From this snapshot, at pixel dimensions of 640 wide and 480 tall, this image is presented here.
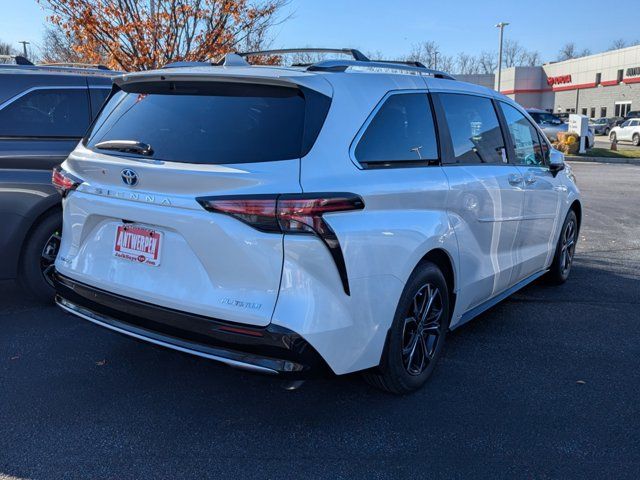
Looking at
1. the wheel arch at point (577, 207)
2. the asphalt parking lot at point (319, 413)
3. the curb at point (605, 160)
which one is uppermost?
the wheel arch at point (577, 207)

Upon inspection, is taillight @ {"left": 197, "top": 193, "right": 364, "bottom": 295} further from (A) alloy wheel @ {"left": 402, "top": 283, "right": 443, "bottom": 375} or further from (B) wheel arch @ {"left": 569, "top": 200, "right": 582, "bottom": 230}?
(B) wheel arch @ {"left": 569, "top": 200, "right": 582, "bottom": 230}

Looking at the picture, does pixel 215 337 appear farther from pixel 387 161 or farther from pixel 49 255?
pixel 49 255

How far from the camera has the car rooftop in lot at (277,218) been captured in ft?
9.21

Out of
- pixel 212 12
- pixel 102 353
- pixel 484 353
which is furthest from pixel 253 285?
pixel 212 12

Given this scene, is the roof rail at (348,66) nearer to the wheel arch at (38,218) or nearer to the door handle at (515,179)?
the door handle at (515,179)

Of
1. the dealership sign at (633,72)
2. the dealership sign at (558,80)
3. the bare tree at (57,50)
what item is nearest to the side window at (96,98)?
the bare tree at (57,50)

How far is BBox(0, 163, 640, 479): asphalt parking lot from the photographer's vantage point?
2988 mm

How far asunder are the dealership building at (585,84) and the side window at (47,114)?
185 ft

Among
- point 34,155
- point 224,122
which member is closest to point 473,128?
point 224,122

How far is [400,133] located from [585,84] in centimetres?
6504

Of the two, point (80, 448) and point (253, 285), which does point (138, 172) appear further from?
point (80, 448)

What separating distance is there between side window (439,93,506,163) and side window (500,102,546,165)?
26cm

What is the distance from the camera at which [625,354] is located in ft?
14.7

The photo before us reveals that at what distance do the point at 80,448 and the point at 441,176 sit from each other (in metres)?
2.48
